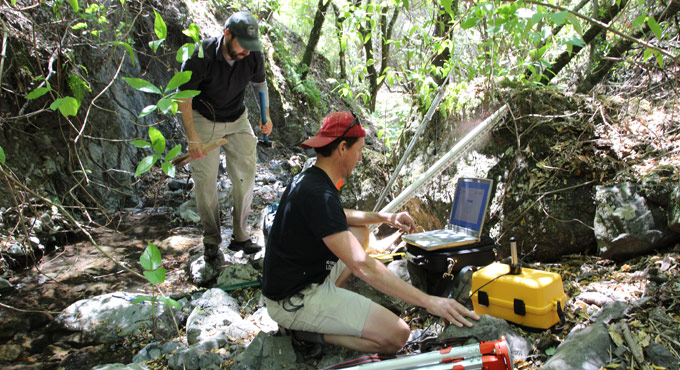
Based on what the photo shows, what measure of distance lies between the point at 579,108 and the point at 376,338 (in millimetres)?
2911

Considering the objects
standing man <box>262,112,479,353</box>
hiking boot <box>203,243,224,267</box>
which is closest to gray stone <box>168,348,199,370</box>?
standing man <box>262,112,479,353</box>

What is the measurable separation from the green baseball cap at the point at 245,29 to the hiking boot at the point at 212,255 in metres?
1.93

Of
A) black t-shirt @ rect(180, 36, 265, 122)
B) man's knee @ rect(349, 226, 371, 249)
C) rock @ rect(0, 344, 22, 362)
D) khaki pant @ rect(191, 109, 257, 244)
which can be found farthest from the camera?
khaki pant @ rect(191, 109, 257, 244)

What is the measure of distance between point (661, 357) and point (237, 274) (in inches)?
128

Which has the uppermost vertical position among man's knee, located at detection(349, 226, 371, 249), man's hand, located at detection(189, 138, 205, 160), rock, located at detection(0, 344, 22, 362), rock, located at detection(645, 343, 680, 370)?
man's hand, located at detection(189, 138, 205, 160)

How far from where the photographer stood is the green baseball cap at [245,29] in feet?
12.2

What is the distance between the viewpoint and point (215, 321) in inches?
132

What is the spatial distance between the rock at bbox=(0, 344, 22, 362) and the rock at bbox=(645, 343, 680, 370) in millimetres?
4098

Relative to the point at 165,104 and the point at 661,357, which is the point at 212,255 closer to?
the point at 165,104

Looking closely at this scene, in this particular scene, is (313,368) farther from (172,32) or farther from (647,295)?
(172,32)

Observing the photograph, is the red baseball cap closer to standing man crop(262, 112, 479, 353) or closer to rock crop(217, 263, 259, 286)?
standing man crop(262, 112, 479, 353)

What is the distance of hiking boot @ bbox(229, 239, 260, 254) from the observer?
4.64 m

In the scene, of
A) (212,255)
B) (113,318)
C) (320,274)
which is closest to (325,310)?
(320,274)

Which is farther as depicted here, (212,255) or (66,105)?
(212,255)
